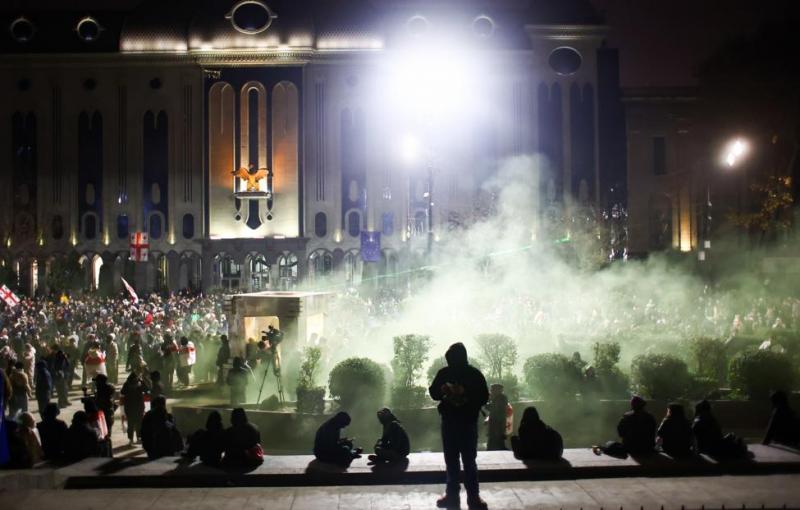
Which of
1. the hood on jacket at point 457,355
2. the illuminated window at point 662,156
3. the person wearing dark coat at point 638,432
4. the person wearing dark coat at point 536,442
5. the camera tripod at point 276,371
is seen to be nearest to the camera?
the hood on jacket at point 457,355

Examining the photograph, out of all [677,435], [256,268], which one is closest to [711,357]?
[677,435]

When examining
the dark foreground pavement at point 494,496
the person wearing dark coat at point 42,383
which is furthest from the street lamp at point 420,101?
the dark foreground pavement at point 494,496

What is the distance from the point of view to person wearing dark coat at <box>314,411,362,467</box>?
7.95 meters

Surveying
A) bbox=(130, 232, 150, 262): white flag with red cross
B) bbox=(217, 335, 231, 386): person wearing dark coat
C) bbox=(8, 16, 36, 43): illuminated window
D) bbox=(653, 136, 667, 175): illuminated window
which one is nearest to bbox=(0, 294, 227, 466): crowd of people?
bbox=(217, 335, 231, 386): person wearing dark coat

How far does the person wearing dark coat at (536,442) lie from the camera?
8023 mm

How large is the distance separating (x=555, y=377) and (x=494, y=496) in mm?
6156

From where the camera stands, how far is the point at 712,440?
8141mm

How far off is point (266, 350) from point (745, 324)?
11959mm

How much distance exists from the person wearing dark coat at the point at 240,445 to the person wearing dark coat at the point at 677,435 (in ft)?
13.5

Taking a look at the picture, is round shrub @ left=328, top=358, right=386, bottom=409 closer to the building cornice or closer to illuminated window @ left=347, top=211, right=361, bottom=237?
illuminated window @ left=347, top=211, right=361, bottom=237

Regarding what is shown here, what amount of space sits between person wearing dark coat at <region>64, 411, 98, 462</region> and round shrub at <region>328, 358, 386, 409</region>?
462 centimetres

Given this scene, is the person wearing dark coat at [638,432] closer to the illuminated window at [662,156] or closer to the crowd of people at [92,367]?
the crowd of people at [92,367]

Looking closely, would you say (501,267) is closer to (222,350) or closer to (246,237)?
(246,237)

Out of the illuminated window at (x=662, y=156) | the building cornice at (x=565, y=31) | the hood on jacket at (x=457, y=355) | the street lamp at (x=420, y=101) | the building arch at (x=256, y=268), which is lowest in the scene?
the hood on jacket at (x=457, y=355)
